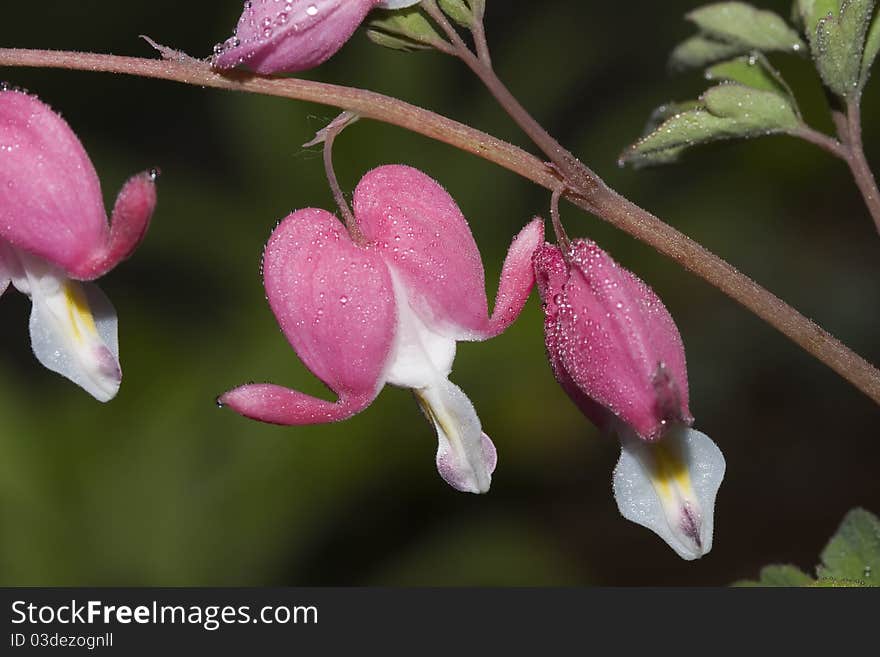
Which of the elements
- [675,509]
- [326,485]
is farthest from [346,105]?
[326,485]

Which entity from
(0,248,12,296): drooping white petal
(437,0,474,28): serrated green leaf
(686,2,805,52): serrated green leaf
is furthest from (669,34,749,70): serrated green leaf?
(0,248,12,296): drooping white petal

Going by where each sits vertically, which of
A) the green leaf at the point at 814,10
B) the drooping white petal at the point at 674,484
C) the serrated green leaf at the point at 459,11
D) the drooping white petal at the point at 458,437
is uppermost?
the serrated green leaf at the point at 459,11

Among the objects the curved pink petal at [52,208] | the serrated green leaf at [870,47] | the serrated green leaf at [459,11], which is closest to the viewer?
the curved pink petal at [52,208]

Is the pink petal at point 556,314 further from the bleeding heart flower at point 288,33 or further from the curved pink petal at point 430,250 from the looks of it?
the bleeding heart flower at point 288,33

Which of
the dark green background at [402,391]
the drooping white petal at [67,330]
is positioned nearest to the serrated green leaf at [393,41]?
the drooping white petal at [67,330]

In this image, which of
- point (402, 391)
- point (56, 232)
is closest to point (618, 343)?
point (56, 232)

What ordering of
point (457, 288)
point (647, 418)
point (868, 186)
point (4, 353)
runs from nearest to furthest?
point (647, 418), point (457, 288), point (868, 186), point (4, 353)

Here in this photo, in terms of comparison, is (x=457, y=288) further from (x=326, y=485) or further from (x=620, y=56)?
(x=620, y=56)

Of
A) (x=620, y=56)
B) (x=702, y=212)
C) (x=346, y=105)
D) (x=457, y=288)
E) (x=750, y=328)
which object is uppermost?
(x=620, y=56)
